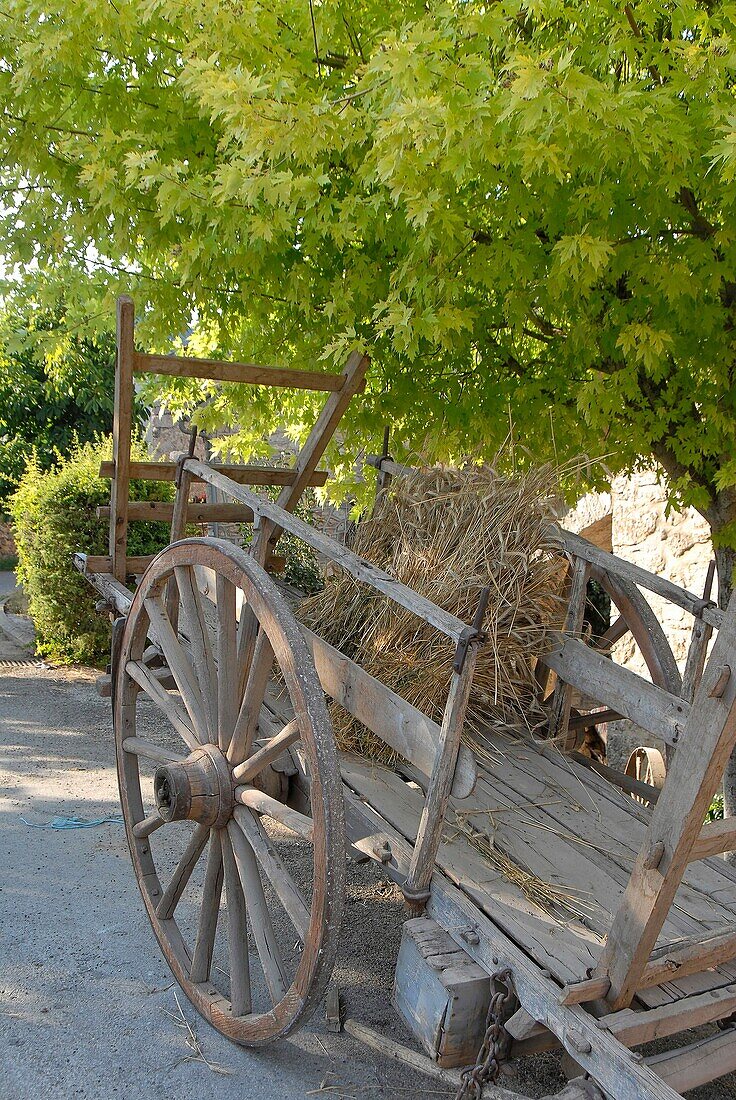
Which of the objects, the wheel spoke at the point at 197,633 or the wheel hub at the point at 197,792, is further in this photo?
the wheel spoke at the point at 197,633

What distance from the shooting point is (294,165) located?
3.13 meters

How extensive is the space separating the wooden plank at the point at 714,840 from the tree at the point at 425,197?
1459 mm

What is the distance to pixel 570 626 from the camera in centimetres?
290

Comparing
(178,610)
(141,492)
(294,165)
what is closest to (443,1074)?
(178,610)

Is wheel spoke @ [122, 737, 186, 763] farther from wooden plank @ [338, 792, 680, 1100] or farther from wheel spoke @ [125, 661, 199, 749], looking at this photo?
wooden plank @ [338, 792, 680, 1100]

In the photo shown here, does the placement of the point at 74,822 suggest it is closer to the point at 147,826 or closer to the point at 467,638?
the point at 147,826

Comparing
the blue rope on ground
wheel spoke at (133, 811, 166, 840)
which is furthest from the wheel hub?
the blue rope on ground

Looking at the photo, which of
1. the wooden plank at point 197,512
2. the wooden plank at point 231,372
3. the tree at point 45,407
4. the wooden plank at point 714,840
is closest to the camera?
the wooden plank at point 714,840

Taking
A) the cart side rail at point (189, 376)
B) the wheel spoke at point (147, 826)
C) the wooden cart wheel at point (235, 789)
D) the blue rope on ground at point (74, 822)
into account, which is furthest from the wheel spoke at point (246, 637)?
the blue rope on ground at point (74, 822)

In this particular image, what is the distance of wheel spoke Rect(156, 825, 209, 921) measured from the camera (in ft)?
8.62

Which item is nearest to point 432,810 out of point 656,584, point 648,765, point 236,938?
point 236,938

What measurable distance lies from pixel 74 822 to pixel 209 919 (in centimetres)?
196

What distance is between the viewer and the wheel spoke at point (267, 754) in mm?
2139

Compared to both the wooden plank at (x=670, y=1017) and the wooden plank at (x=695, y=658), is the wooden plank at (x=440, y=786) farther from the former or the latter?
the wooden plank at (x=695, y=658)
